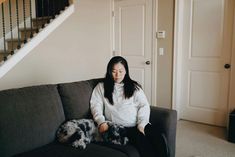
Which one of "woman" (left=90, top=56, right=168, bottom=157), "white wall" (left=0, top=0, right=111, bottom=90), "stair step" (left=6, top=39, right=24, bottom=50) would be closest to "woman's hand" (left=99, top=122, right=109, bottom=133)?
"woman" (left=90, top=56, right=168, bottom=157)

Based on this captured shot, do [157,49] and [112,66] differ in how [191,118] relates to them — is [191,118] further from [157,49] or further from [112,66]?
[112,66]

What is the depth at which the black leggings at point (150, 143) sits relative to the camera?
1852 millimetres

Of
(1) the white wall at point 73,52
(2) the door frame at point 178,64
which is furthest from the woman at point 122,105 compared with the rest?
(2) the door frame at point 178,64

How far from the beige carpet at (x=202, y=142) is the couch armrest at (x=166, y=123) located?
2.27ft

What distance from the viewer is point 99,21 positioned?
163 inches

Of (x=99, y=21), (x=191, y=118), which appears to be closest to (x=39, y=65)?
(x=99, y=21)

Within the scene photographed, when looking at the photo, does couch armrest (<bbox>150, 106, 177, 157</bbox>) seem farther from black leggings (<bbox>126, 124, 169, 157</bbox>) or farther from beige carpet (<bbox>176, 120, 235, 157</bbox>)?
beige carpet (<bbox>176, 120, 235, 157</bbox>)

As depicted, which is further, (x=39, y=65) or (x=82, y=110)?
(x=39, y=65)

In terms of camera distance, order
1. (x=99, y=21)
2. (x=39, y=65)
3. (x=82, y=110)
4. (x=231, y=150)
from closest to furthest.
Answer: (x=82, y=110) → (x=231, y=150) → (x=39, y=65) → (x=99, y=21)

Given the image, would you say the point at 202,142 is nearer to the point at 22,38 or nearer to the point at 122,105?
the point at 122,105

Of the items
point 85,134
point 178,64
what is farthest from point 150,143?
point 178,64

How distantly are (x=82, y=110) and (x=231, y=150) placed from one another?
179 cm

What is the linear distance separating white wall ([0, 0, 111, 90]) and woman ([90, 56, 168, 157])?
4.27 feet

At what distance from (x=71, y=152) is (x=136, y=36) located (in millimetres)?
2755
